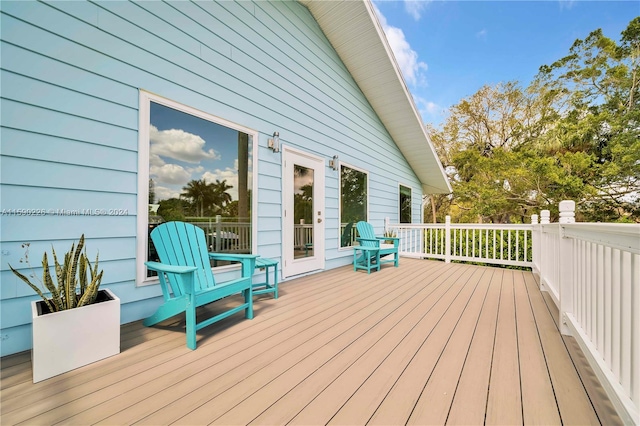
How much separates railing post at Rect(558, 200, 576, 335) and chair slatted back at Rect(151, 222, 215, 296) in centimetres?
304

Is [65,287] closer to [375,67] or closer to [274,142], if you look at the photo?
[274,142]

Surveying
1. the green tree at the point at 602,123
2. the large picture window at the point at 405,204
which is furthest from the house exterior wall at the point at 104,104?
the green tree at the point at 602,123

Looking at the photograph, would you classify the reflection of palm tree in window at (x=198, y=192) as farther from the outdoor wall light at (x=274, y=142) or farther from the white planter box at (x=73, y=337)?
the white planter box at (x=73, y=337)

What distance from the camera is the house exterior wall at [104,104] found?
5.94 feet

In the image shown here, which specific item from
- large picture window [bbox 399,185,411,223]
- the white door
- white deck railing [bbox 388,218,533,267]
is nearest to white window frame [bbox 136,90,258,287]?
the white door

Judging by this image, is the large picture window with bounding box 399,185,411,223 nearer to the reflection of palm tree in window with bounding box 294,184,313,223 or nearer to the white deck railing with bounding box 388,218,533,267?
the white deck railing with bounding box 388,218,533,267

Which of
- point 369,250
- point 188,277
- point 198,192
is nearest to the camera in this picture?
point 188,277

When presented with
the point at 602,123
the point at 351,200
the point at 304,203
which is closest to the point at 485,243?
the point at 351,200

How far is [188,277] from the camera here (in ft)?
6.14

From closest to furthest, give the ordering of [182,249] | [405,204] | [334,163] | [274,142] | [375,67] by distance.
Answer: [182,249]
[274,142]
[334,163]
[375,67]
[405,204]

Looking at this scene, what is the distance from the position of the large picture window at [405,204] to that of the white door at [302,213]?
4178mm

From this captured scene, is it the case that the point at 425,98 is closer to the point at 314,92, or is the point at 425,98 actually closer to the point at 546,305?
the point at 314,92

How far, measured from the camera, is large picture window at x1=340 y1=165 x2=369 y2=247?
17.5 ft

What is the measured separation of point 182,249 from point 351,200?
3793mm
